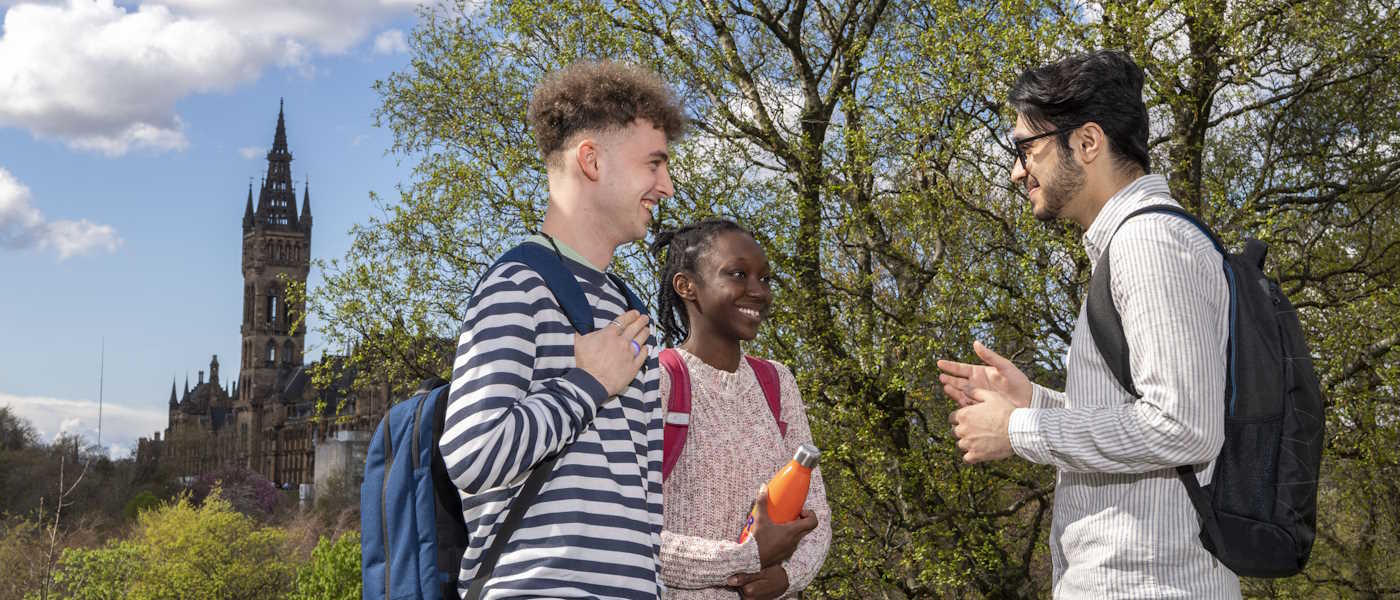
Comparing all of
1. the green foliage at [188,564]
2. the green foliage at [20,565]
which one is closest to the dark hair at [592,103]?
the green foliage at [20,565]

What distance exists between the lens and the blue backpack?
2.18 meters

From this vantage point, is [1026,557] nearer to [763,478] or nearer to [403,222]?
[403,222]

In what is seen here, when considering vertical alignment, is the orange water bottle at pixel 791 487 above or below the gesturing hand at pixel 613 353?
below

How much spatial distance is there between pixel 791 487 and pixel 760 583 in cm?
25

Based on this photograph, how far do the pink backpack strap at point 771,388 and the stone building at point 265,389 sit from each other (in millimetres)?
90485

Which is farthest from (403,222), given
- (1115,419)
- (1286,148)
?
(1115,419)

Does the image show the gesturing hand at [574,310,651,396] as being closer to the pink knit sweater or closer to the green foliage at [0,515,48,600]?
the pink knit sweater

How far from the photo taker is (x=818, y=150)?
1183 centimetres

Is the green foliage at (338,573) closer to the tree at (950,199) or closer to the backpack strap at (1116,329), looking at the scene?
the tree at (950,199)

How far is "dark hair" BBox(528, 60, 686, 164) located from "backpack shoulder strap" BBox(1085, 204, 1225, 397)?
0.97 metres

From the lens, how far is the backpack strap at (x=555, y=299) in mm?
2148

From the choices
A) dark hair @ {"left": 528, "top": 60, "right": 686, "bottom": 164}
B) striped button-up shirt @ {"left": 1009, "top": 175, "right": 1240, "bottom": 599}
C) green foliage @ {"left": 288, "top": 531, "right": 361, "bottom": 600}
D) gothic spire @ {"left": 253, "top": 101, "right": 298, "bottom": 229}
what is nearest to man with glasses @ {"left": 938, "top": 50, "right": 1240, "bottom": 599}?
striped button-up shirt @ {"left": 1009, "top": 175, "right": 1240, "bottom": 599}

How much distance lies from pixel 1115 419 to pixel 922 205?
8.56 m

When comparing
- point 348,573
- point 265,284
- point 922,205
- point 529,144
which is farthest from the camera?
point 265,284
